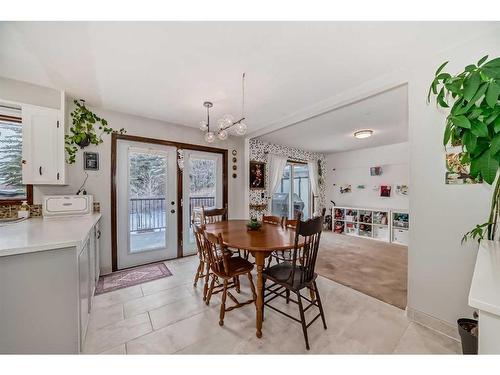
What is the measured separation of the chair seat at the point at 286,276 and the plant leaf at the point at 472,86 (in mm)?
1550

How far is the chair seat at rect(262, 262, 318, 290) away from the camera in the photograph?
1668 mm

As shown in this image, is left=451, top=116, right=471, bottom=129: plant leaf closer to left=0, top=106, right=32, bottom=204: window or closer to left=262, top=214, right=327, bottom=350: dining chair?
left=262, top=214, right=327, bottom=350: dining chair

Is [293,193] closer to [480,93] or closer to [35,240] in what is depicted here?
[480,93]

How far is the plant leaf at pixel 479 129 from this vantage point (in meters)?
1.05

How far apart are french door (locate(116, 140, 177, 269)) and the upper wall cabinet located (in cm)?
70

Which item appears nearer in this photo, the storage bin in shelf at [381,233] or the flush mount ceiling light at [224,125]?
the flush mount ceiling light at [224,125]

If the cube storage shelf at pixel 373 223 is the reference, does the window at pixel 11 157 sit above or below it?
above

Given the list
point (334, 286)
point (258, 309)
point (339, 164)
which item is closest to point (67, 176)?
point (258, 309)

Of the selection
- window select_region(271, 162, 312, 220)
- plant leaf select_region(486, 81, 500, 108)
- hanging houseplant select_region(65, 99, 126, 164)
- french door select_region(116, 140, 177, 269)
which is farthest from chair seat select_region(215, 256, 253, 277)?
window select_region(271, 162, 312, 220)

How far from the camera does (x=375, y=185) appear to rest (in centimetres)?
517

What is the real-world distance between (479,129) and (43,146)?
3.70 metres

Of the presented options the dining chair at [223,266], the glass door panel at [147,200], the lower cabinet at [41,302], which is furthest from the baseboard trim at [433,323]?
the glass door panel at [147,200]

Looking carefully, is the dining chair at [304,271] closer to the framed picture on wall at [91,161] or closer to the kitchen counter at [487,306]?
the kitchen counter at [487,306]
